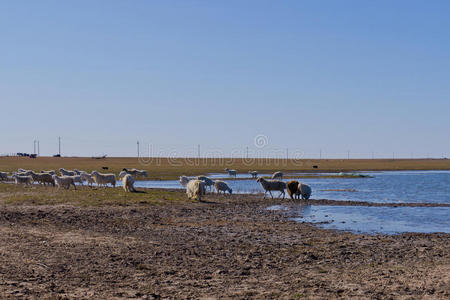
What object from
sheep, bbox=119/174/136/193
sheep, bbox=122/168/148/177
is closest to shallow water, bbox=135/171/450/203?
sheep, bbox=122/168/148/177

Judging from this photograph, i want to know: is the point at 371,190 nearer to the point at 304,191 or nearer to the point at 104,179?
the point at 304,191

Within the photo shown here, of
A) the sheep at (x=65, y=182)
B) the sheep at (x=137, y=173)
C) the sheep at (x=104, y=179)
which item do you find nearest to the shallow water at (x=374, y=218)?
the sheep at (x=104, y=179)

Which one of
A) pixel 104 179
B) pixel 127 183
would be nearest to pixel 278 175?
pixel 104 179

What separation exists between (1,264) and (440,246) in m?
11.0

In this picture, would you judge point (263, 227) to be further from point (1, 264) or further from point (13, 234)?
point (1, 264)

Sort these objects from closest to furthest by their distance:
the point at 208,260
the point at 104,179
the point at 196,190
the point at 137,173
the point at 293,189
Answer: the point at 208,260
the point at 196,190
the point at 293,189
the point at 104,179
the point at 137,173

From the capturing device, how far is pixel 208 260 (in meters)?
11.9

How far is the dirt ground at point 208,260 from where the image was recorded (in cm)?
922

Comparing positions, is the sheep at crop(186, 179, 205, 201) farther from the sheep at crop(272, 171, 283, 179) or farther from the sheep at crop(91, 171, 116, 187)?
the sheep at crop(272, 171, 283, 179)

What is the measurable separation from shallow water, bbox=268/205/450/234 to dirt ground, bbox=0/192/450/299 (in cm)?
170

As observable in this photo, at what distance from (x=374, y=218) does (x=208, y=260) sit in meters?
12.1

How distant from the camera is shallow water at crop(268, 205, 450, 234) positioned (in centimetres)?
1881

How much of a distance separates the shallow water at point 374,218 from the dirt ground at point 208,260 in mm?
1704

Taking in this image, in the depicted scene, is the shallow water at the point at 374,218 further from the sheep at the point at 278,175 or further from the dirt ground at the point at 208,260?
the sheep at the point at 278,175
